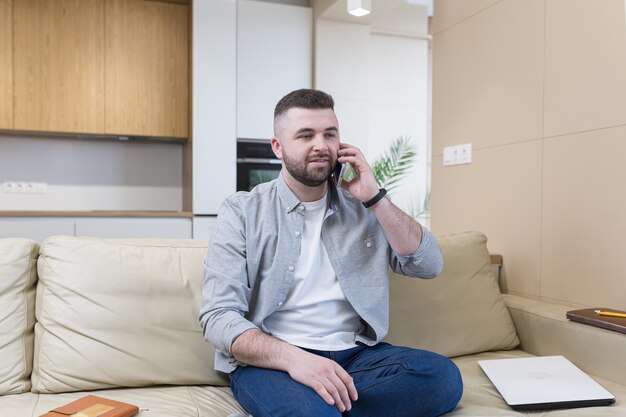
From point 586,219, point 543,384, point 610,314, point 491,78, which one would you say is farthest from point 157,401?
point 491,78

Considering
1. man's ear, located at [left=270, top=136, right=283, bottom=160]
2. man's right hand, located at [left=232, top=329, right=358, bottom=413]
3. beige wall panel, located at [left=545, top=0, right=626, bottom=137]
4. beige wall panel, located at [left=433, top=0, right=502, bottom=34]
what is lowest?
man's right hand, located at [left=232, top=329, right=358, bottom=413]

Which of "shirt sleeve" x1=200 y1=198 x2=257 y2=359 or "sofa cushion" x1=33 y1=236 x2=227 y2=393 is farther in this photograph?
"sofa cushion" x1=33 y1=236 x2=227 y2=393

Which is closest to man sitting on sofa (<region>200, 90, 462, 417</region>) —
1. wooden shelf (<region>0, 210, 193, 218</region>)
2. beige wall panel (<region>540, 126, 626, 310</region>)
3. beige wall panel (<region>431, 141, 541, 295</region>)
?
beige wall panel (<region>540, 126, 626, 310</region>)

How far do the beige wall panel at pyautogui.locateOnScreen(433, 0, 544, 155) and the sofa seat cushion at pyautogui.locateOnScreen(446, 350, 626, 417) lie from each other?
1.09 metres

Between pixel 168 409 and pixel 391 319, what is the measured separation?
797 mm

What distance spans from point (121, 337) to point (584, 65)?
6.24ft

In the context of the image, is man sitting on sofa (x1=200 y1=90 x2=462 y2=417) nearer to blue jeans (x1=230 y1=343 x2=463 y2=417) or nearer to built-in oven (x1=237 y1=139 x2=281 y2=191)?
blue jeans (x1=230 y1=343 x2=463 y2=417)

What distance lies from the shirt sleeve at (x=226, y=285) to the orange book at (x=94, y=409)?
10.0 inches

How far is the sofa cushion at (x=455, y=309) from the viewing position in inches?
78.0

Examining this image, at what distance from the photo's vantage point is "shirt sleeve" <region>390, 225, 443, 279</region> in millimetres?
1679

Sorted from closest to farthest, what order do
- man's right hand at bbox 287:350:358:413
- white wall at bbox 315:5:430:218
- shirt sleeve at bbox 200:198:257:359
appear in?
man's right hand at bbox 287:350:358:413 → shirt sleeve at bbox 200:198:257:359 → white wall at bbox 315:5:430:218

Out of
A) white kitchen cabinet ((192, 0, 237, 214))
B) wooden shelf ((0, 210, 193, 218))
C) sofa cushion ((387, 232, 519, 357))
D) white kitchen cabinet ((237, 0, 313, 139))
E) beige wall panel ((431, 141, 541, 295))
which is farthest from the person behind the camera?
white kitchen cabinet ((237, 0, 313, 139))

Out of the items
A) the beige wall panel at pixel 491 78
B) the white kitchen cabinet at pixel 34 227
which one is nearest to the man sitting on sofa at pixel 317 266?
the beige wall panel at pixel 491 78

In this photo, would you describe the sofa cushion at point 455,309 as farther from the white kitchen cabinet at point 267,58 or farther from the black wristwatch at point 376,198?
the white kitchen cabinet at point 267,58
